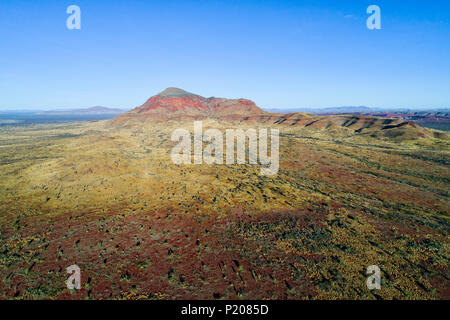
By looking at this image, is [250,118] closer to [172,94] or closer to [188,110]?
[188,110]

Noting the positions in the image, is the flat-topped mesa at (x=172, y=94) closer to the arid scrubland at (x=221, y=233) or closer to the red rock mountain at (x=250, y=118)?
the red rock mountain at (x=250, y=118)

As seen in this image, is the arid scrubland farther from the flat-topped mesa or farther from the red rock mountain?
the flat-topped mesa

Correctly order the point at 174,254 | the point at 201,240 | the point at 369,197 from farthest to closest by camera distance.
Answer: the point at 369,197 → the point at 201,240 → the point at 174,254

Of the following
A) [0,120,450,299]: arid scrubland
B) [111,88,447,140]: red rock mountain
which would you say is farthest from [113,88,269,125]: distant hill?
[0,120,450,299]: arid scrubland

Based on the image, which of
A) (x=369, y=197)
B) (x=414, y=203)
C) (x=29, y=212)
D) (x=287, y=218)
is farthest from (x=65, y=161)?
(x=414, y=203)

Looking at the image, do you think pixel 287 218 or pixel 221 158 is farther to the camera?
pixel 221 158

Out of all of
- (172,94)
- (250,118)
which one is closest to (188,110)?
(172,94)
